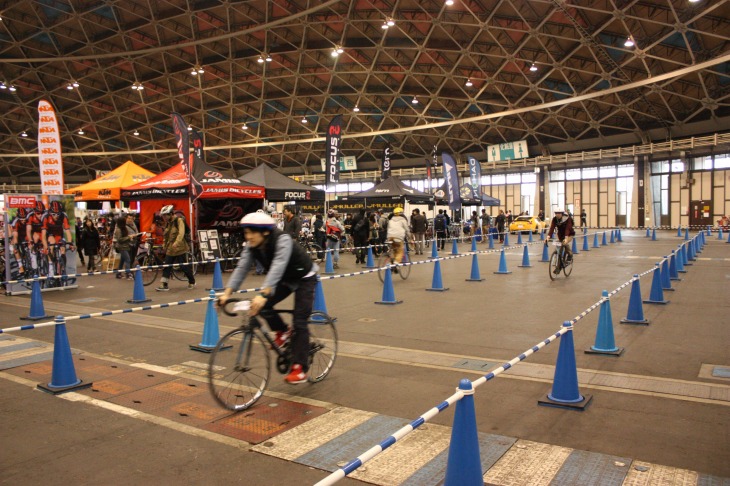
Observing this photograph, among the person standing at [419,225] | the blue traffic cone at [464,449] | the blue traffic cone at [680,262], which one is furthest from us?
the person standing at [419,225]

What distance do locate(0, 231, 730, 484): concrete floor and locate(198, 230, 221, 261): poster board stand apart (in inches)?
201

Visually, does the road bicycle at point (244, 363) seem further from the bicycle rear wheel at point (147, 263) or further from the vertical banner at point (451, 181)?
the vertical banner at point (451, 181)

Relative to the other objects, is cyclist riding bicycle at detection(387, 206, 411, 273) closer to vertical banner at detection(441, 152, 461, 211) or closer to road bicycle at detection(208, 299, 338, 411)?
road bicycle at detection(208, 299, 338, 411)

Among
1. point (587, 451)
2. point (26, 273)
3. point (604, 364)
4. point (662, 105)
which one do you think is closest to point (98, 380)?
point (587, 451)

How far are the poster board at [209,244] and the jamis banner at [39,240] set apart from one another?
13.1ft

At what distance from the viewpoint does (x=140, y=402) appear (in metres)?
5.79

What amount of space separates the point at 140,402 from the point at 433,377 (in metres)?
3.29

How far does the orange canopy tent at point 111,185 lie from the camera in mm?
24141

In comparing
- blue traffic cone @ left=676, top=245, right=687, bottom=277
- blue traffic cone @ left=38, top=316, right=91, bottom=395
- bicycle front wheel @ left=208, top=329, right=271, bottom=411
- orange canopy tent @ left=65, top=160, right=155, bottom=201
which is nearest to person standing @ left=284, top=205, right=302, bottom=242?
blue traffic cone @ left=38, top=316, right=91, bottom=395

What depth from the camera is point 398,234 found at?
48.8 feet

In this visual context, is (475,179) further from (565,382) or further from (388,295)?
(565,382)

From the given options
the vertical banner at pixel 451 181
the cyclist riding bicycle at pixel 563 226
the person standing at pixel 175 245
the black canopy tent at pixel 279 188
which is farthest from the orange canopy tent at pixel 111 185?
the cyclist riding bicycle at pixel 563 226

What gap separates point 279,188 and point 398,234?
25.9ft

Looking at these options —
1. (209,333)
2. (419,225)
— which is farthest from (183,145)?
(209,333)
